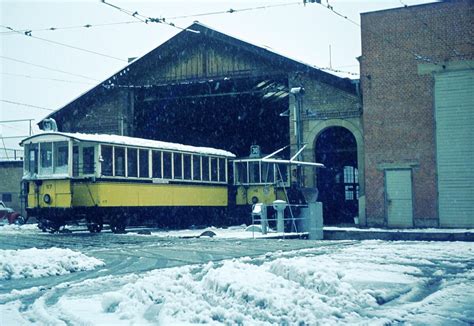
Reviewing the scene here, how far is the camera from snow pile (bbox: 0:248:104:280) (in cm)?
977

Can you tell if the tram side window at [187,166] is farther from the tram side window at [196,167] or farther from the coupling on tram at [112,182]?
the tram side window at [196,167]

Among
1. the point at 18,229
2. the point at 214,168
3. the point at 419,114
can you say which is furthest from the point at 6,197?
the point at 419,114

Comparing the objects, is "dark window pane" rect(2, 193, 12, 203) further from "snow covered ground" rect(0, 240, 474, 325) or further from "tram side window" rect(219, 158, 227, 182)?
"snow covered ground" rect(0, 240, 474, 325)

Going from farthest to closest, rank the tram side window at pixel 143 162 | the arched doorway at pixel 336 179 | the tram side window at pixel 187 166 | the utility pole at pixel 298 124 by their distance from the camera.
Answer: the arched doorway at pixel 336 179
the utility pole at pixel 298 124
the tram side window at pixel 187 166
the tram side window at pixel 143 162

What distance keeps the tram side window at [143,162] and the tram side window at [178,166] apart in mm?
1901

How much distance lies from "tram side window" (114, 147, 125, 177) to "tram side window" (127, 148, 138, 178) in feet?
0.85

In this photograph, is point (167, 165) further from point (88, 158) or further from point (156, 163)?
point (88, 158)

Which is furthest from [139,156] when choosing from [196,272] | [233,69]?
[196,272]

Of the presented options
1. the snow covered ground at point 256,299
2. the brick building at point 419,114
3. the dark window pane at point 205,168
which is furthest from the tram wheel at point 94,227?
the snow covered ground at point 256,299

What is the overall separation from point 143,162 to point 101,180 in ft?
8.06

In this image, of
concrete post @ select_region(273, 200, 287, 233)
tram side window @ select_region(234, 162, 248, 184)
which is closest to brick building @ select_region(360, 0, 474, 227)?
tram side window @ select_region(234, 162, 248, 184)

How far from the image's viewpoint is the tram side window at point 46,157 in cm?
2113

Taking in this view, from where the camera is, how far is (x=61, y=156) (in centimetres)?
2105

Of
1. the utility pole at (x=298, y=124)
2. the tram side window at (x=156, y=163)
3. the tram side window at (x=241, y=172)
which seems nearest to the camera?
the tram side window at (x=156, y=163)
